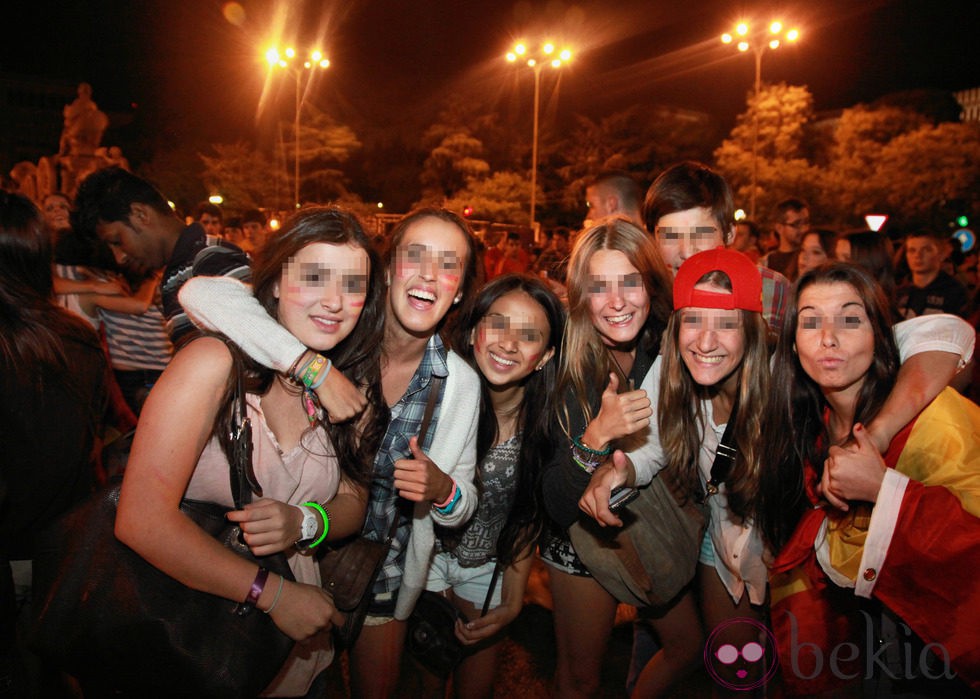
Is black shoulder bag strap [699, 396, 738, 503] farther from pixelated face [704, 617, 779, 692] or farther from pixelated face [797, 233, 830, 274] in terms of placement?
pixelated face [797, 233, 830, 274]

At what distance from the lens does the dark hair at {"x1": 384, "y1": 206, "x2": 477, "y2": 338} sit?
2957 millimetres

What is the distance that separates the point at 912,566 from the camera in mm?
2145

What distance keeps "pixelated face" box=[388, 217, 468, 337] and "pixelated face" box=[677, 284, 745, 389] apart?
114 cm

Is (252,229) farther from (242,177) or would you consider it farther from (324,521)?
(242,177)

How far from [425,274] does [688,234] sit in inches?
75.8

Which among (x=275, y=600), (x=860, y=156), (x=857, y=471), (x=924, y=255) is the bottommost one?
(x=275, y=600)

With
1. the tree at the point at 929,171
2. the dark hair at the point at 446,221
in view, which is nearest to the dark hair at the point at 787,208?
the dark hair at the point at 446,221

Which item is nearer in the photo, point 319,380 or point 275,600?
point 275,600

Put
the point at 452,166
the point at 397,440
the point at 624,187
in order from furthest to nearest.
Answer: the point at 452,166 < the point at 624,187 < the point at 397,440

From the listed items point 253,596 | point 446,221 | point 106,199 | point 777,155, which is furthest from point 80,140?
point 777,155

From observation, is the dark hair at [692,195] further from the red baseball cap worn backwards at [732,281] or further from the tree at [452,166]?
the tree at [452,166]

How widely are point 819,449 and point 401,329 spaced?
2004 mm

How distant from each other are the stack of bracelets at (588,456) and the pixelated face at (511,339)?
512 millimetres

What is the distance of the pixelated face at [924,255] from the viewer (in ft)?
21.5
